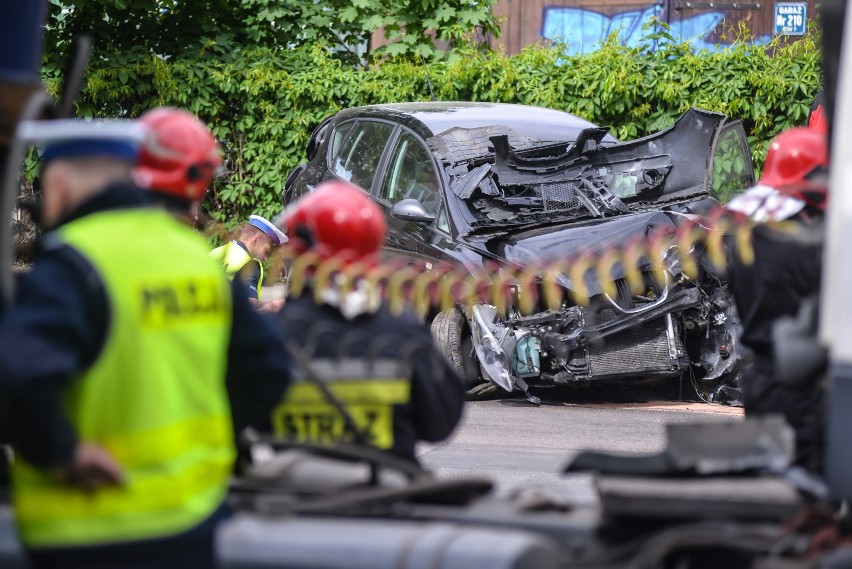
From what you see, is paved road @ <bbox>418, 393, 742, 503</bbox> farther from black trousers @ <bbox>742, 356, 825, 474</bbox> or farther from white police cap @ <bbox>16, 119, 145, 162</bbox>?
white police cap @ <bbox>16, 119, 145, 162</bbox>

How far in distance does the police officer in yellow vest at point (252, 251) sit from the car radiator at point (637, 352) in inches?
96.6

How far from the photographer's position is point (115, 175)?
323 cm

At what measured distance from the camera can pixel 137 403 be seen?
307cm

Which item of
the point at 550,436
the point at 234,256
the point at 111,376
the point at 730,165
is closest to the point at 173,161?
the point at 111,376

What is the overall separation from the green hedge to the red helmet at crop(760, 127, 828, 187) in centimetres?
1039

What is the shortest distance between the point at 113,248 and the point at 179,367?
31cm

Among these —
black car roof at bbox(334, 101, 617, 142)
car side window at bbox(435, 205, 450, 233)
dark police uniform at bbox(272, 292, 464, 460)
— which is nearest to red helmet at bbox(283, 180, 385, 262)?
dark police uniform at bbox(272, 292, 464, 460)

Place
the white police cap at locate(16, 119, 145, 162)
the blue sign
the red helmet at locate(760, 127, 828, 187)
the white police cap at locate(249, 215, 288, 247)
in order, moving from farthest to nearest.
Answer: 1. the blue sign
2. the white police cap at locate(249, 215, 288, 247)
3. the red helmet at locate(760, 127, 828, 187)
4. the white police cap at locate(16, 119, 145, 162)

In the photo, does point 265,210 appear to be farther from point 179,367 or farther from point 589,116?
point 179,367

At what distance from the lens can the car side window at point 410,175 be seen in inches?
431

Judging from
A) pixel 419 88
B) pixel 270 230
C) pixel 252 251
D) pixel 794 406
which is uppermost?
pixel 419 88

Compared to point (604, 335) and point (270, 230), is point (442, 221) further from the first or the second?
point (604, 335)

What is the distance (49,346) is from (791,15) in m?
19.2

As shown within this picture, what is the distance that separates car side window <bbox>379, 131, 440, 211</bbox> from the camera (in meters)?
11.0
